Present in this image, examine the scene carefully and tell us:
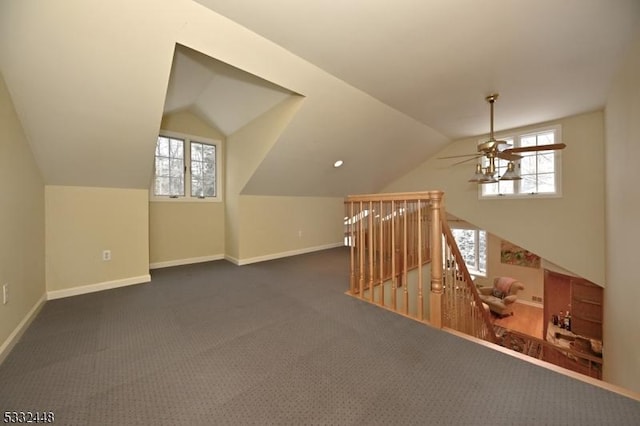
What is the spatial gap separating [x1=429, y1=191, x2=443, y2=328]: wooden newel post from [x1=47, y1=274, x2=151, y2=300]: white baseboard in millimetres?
3392

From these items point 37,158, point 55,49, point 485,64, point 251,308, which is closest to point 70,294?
point 37,158

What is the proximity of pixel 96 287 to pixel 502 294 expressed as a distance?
8.85 meters

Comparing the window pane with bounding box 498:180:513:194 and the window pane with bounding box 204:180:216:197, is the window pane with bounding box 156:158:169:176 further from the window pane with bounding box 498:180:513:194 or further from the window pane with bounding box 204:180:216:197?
the window pane with bounding box 498:180:513:194

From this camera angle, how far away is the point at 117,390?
1.32 metres

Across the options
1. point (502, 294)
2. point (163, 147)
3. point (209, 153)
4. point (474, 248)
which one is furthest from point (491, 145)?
point (474, 248)

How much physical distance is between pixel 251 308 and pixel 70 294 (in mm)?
2105

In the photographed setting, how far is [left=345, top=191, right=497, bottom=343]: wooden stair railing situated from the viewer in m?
1.95

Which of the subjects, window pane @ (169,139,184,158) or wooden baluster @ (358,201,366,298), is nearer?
wooden baluster @ (358,201,366,298)

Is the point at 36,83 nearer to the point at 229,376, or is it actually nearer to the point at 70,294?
the point at 70,294

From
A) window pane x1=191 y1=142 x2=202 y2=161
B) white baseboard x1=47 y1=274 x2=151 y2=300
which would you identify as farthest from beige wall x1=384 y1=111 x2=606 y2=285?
white baseboard x1=47 y1=274 x2=151 y2=300

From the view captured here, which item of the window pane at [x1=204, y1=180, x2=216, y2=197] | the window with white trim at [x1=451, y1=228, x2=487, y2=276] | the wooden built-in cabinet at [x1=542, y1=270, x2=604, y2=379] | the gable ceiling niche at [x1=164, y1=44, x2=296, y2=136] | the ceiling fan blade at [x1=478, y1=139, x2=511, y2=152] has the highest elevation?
the gable ceiling niche at [x1=164, y1=44, x2=296, y2=136]

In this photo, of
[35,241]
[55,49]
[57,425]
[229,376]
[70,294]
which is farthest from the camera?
[70,294]

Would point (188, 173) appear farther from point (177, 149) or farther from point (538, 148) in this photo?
point (538, 148)

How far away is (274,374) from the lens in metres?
1.44
